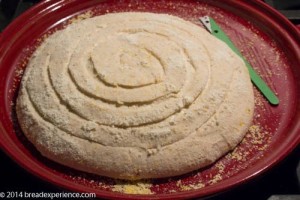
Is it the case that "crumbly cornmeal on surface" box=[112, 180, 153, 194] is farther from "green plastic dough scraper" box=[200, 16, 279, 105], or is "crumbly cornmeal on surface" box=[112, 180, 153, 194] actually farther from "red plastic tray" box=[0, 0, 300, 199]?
"green plastic dough scraper" box=[200, 16, 279, 105]

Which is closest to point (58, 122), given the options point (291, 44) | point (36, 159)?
point (36, 159)

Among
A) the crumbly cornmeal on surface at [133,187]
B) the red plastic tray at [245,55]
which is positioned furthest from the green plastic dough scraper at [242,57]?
the crumbly cornmeal on surface at [133,187]

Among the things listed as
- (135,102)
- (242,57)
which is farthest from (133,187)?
(242,57)

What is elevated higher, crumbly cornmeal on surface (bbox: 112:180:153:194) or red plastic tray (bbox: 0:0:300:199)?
red plastic tray (bbox: 0:0:300:199)

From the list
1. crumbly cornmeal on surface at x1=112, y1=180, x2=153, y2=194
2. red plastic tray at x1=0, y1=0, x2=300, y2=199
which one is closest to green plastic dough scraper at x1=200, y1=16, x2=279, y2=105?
red plastic tray at x1=0, y1=0, x2=300, y2=199

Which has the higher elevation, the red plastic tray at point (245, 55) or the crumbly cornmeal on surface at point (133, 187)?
the red plastic tray at point (245, 55)

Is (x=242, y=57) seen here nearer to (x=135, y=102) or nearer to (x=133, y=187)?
(x=135, y=102)

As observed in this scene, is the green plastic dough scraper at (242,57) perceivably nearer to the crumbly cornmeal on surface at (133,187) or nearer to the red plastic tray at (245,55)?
the red plastic tray at (245,55)
